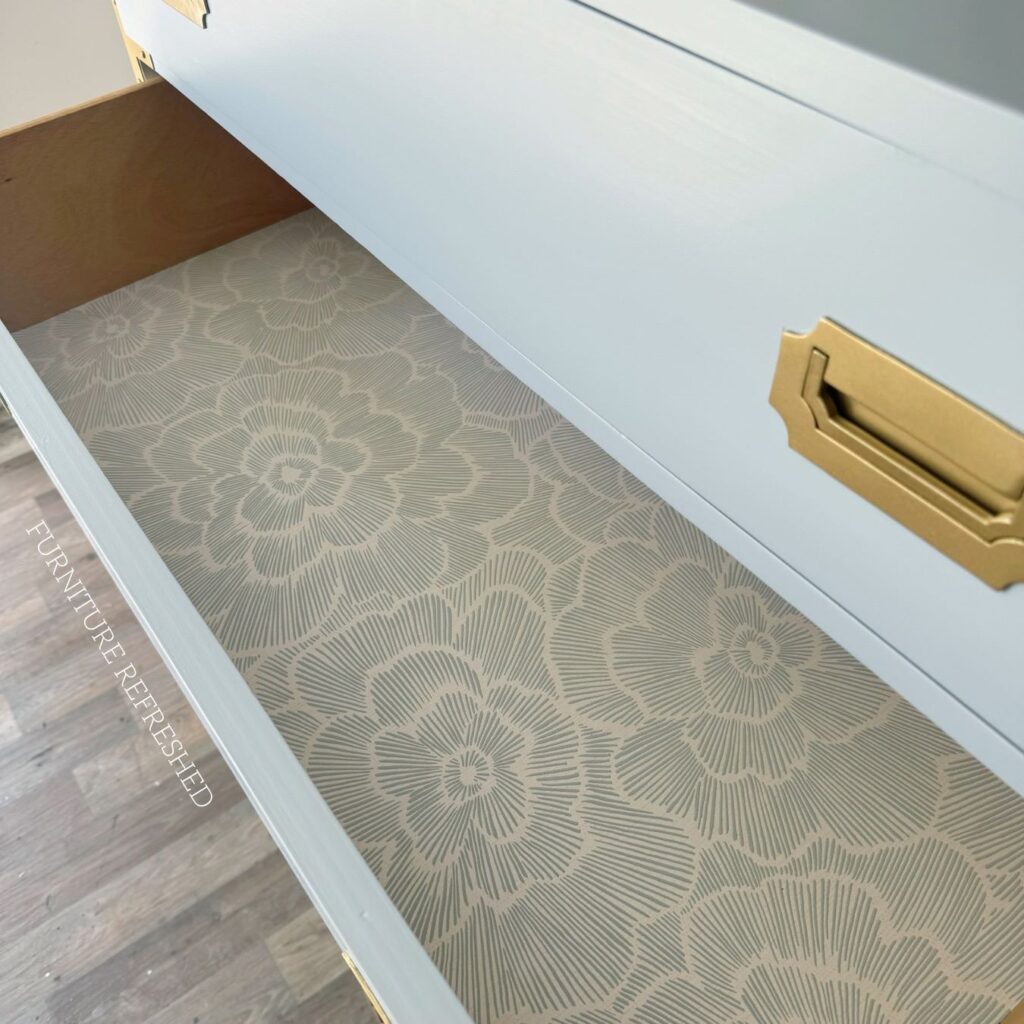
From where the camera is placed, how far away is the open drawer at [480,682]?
0.60m

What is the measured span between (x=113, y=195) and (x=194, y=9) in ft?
1.10

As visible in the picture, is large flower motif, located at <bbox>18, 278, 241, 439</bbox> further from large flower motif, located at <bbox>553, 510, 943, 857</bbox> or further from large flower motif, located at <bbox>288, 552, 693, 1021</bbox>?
large flower motif, located at <bbox>553, 510, 943, 857</bbox>

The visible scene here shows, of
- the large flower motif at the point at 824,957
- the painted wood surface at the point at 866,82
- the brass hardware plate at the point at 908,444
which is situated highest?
the painted wood surface at the point at 866,82

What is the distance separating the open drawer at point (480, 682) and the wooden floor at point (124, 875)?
0.33 metres

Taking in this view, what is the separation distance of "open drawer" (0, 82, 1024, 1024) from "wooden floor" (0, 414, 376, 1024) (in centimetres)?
33

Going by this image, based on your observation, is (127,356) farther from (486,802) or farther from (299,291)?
(486,802)

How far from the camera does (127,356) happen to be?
3.50ft

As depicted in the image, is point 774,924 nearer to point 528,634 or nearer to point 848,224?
point 528,634

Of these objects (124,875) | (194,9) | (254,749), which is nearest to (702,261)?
(254,749)

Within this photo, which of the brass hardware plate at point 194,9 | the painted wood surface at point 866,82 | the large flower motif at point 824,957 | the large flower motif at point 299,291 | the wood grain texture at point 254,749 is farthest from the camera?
the large flower motif at point 299,291

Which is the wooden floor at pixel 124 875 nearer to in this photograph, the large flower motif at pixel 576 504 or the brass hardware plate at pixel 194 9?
the large flower motif at pixel 576 504

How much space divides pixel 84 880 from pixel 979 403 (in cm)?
98

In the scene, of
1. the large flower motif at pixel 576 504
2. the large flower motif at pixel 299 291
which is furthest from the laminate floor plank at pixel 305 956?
the large flower motif at pixel 299 291

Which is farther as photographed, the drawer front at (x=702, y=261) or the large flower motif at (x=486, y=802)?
the large flower motif at (x=486, y=802)
